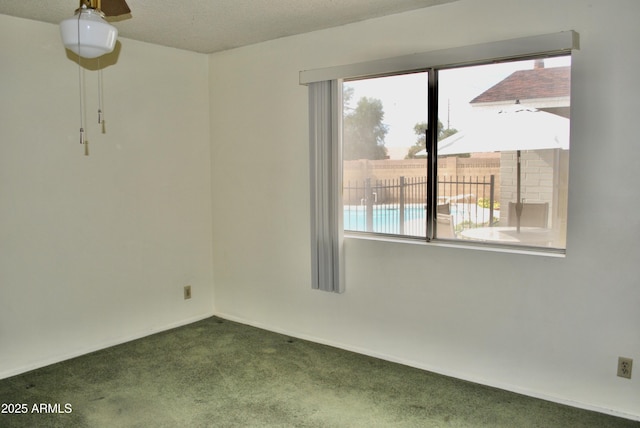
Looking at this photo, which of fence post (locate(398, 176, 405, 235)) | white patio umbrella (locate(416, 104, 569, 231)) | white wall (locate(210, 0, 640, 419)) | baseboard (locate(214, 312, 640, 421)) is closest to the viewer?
white wall (locate(210, 0, 640, 419))

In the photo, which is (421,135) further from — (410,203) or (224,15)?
(224,15)

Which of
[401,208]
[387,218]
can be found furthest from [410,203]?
[387,218]

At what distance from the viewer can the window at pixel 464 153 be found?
2.85 meters

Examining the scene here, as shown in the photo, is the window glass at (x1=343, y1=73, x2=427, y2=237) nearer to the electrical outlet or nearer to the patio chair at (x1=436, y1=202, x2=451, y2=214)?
the patio chair at (x1=436, y1=202, x2=451, y2=214)

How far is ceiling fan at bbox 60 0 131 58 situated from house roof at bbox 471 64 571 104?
7.09 ft

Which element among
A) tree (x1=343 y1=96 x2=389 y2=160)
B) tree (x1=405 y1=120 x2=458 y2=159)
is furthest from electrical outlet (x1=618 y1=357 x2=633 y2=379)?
tree (x1=343 y1=96 x2=389 y2=160)

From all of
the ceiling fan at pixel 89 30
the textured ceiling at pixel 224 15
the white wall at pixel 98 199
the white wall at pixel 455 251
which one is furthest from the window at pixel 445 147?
the ceiling fan at pixel 89 30

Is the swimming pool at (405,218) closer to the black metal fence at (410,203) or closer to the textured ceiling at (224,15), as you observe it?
the black metal fence at (410,203)

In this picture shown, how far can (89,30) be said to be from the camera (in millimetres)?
1968

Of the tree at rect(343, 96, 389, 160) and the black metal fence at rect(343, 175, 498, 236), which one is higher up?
the tree at rect(343, 96, 389, 160)

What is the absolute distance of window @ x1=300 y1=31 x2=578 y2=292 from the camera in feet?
9.32

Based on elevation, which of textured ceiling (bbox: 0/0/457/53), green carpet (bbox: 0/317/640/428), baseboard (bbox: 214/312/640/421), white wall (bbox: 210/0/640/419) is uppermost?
textured ceiling (bbox: 0/0/457/53)

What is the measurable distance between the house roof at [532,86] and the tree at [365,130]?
2.45ft

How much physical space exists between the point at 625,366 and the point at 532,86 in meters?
1.65
